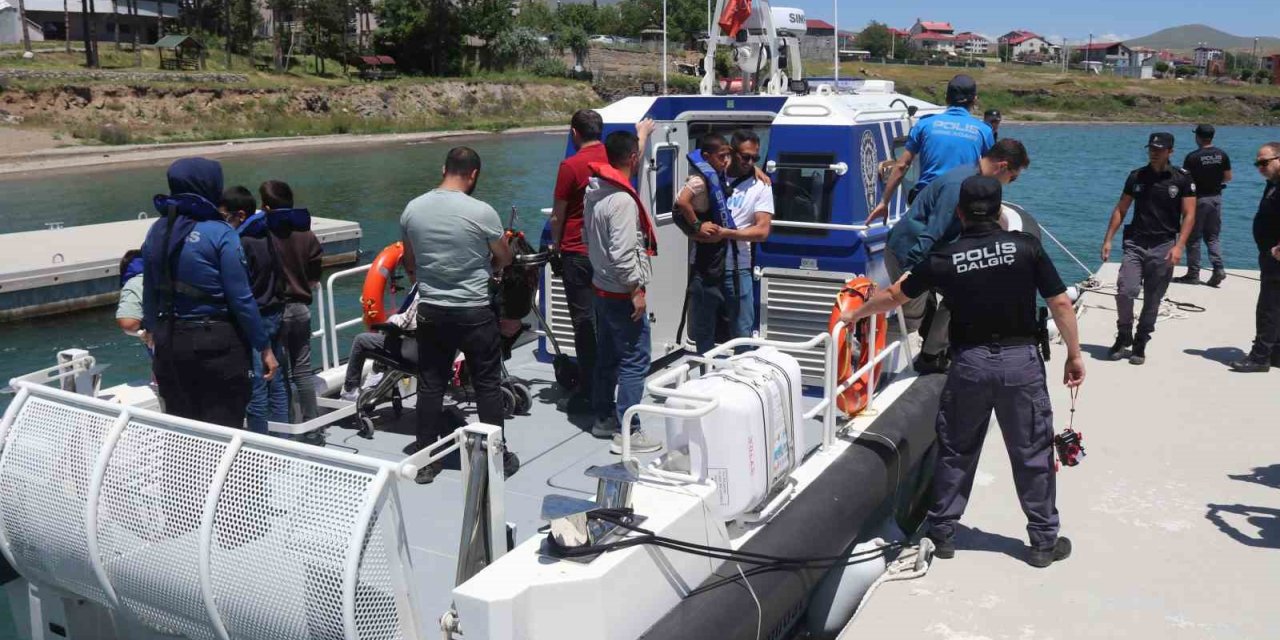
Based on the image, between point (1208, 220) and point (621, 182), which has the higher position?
point (621, 182)

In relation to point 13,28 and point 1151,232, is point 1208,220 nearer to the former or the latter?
point 1151,232

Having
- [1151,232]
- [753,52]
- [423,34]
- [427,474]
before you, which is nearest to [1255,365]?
[1151,232]

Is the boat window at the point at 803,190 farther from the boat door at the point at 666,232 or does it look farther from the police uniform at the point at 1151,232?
the police uniform at the point at 1151,232

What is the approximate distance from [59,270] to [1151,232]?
14.1 metres

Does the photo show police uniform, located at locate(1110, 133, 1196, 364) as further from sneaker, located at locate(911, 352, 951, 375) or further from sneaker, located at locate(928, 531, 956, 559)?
sneaker, located at locate(928, 531, 956, 559)

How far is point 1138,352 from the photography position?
8.19 meters

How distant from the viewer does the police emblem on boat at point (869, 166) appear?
6.28m

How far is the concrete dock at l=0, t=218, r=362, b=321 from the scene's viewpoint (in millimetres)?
14609

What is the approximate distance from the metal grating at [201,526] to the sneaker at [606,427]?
8.59 feet

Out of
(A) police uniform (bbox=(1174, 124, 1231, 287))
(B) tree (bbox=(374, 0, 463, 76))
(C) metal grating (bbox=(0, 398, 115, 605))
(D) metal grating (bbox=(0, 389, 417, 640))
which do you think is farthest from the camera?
(B) tree (bbox=(374, 0, 463, 76))

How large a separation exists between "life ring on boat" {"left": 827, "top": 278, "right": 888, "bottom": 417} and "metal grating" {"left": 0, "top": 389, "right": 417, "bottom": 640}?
9.38 ft

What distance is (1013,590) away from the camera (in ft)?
14.7

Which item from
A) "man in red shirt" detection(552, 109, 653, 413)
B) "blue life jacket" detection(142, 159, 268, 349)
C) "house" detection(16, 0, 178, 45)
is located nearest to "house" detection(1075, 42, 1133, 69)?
"house" detection(16, 0, 178, 45)

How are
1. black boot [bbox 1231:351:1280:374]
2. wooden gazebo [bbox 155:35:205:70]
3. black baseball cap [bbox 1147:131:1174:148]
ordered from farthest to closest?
wooden gazebo [bbox 155:35:205:70] < black boot [bbox 1231:351:1280:374] < black baseball cap [bbox 1147:131:1174:148]
